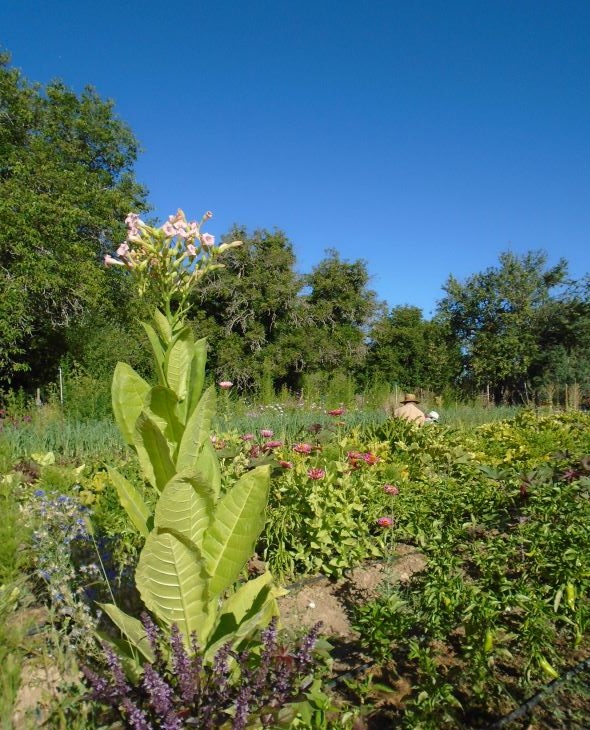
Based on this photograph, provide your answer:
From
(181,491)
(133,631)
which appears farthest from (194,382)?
(133,631)

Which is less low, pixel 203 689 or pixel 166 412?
pixel 166 412

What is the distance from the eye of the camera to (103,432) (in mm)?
5715

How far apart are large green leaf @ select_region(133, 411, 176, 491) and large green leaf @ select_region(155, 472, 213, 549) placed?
15 centimetres

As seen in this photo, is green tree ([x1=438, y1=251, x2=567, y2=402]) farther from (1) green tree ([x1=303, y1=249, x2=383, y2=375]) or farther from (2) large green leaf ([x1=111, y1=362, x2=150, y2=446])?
(2) large green leaf ([x1=111, y1=362, x2=150, y2=446])

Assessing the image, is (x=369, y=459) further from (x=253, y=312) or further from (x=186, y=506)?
(x=253, y=312)

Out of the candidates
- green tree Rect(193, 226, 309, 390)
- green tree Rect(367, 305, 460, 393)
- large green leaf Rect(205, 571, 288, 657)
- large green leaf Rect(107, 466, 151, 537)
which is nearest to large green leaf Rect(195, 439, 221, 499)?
large green leaf Rect(107, 466, 151, 537)

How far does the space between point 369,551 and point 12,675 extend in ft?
6.99

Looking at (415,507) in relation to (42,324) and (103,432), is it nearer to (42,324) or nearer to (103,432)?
(103,432)

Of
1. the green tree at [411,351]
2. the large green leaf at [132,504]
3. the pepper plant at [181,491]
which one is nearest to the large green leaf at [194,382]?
the pepper plant at [181,491]

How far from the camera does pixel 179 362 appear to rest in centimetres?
163

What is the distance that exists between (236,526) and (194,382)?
0.47 metres

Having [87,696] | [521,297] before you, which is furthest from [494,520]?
[521,297]

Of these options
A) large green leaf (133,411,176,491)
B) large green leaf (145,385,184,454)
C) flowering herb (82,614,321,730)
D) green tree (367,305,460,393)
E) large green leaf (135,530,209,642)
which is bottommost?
flowering herb (82,614,321,730)

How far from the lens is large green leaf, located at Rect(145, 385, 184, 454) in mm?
1529
